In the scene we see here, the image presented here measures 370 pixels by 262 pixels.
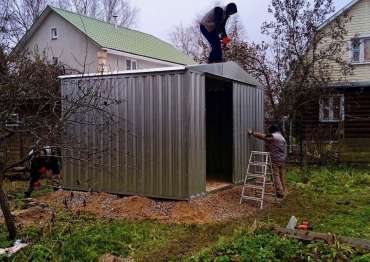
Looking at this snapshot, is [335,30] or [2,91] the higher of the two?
[335,30]

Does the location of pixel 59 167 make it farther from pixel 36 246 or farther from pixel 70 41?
pixel 70 41

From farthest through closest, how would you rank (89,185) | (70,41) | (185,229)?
(70,41) → (89,185) → (185,229)

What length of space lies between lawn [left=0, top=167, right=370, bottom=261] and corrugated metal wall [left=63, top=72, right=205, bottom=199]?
4.41 ft

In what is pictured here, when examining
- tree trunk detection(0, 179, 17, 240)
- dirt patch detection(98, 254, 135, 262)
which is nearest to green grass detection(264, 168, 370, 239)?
dirt patch detection(98, 254, 135, 262)

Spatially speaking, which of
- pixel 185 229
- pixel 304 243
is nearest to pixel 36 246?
pixel 185 229

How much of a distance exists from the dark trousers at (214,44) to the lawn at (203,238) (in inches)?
143

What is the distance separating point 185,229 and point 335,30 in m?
14.8

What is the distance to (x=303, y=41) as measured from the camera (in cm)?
1739

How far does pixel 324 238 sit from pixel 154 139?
4151mm

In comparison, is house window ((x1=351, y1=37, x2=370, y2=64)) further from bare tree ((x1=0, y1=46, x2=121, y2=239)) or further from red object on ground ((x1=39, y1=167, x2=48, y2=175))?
red object on ground ((x1=39, y1=167, x2=48, y2=175))

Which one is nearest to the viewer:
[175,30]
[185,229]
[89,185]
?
[185,229]

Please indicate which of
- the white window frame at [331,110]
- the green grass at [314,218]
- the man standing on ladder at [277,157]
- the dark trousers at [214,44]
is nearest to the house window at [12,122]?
the green grass at [314,218]

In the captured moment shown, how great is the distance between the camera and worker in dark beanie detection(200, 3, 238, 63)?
941 centimetres

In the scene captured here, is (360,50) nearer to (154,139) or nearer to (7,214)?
(154,139)
